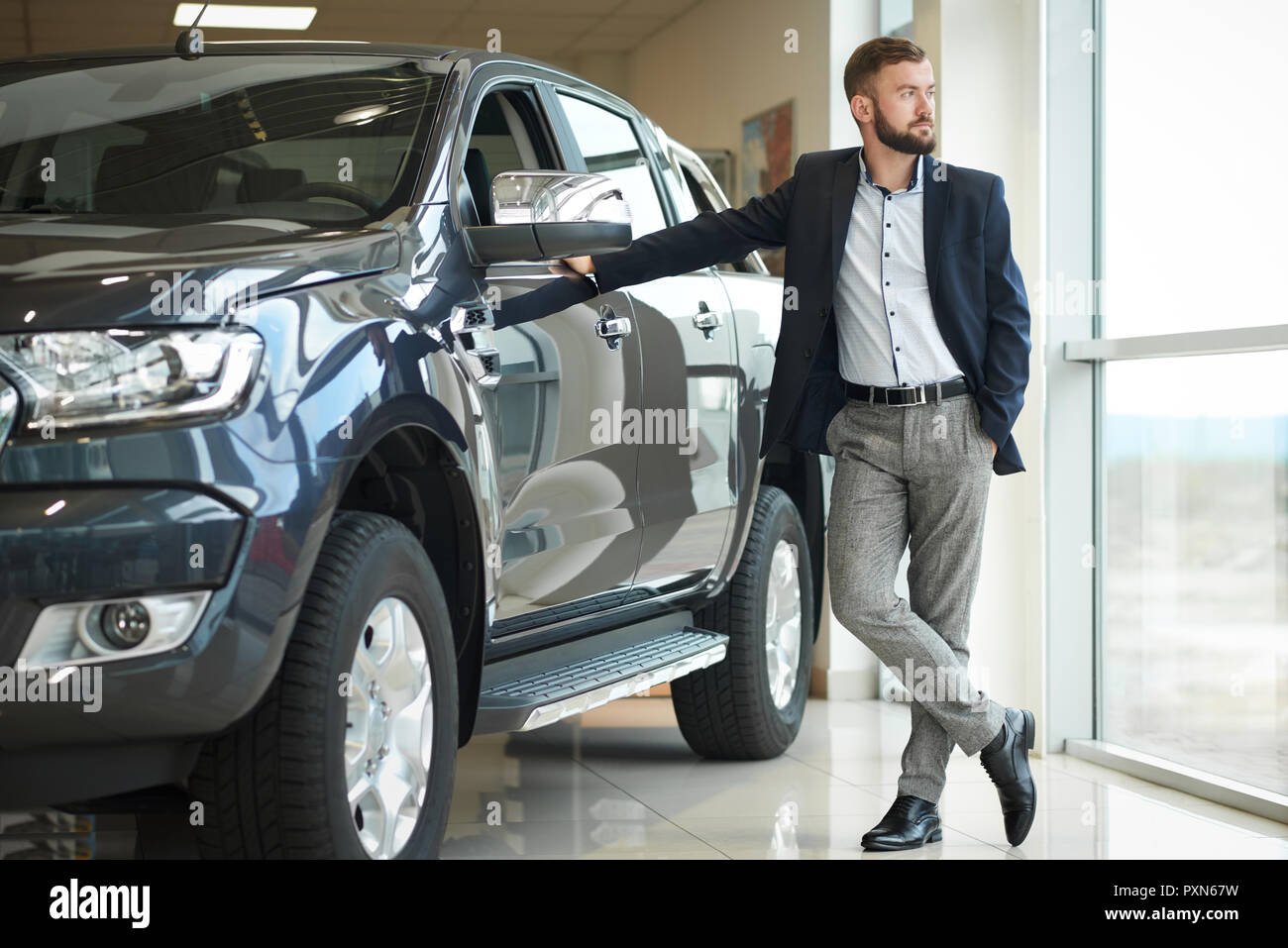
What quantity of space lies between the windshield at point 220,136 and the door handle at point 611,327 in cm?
59

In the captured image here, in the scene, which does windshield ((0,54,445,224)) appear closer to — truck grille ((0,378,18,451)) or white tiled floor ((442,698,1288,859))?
truck grille ((0,378,18,451))

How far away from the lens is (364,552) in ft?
8.05

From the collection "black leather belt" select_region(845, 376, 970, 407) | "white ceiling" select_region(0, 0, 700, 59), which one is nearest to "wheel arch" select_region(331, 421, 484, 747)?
"black leather belt" select_region(845, 376, 970, 407)

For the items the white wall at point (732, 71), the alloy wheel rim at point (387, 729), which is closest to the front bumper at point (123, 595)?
the alloy wheel rim at point (387, 729)

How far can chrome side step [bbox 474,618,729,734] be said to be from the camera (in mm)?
3045

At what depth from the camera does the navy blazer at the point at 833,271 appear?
3.46 metres

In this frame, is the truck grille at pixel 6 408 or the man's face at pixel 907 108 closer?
the truck grille at pixel 6 408

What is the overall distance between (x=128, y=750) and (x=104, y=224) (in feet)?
2.92

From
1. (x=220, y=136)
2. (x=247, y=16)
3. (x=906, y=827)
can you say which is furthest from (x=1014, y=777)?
(x=247, y=16)

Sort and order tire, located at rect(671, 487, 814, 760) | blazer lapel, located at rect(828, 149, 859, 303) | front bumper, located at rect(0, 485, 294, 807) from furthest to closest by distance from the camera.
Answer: tire, located at rect(671, 487, 814, 760) < blazer lapel, located at rect(828, 149, 859, 303) < front bumper, located at rect(0, 485, 294, 807)

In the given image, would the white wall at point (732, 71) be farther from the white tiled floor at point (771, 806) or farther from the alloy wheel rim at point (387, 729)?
the alloy wheel rim at point (387, 729)

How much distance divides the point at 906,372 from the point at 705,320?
0.80m
